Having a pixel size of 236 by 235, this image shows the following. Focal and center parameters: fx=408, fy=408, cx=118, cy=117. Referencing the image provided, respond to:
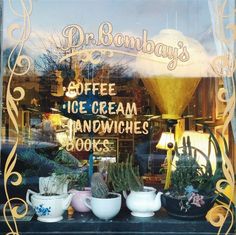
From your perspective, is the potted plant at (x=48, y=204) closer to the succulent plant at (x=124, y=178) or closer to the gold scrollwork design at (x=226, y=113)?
the succulent plant at (x=124, y=178)

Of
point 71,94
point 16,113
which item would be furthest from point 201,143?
point 16,113

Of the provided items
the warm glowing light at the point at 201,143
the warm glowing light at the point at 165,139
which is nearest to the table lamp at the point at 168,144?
the warm glowing light at the point at 165,139

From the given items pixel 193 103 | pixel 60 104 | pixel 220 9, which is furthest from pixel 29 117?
pixel 220 9

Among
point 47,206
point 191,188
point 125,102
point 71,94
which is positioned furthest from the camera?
point 125,102

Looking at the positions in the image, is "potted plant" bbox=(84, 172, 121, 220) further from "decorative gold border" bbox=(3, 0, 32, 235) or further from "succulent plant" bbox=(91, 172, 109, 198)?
"decorative gold border" bbox=(3, 0, 32, 235)

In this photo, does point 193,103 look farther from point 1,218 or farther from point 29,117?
point 1,218

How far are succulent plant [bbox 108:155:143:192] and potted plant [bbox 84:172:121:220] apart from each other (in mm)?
69

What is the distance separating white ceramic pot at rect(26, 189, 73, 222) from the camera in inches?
89.4

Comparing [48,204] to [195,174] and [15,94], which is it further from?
[195,174]

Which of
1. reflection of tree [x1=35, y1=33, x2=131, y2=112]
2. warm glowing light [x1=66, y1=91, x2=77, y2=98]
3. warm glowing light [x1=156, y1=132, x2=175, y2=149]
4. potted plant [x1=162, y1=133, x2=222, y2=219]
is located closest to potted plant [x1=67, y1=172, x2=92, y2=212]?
potted plant [x1=162, y1=133, x2=222, y2=219]

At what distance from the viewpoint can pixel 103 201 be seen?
229 centimetres

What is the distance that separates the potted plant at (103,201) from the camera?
229 cm

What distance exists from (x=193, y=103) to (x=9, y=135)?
1.44 meters

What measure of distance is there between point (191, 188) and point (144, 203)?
289mm
